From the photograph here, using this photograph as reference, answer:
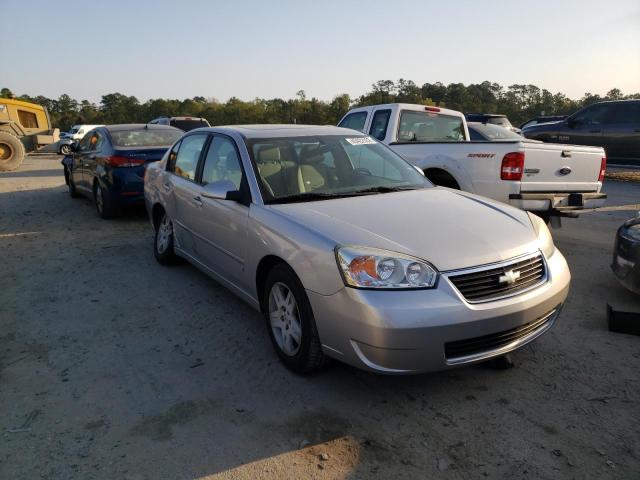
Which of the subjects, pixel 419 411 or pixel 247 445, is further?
pixel 419 411

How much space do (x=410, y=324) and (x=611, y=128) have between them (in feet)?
42.7

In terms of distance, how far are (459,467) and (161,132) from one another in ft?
26.3

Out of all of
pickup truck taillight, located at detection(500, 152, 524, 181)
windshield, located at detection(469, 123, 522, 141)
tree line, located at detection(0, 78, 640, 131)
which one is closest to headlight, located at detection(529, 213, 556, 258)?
pickup truck taillight, located at detection(500, 152, 524, 181)

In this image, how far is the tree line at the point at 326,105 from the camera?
50.5m

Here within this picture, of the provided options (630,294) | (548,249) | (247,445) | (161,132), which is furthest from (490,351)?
(161,132)

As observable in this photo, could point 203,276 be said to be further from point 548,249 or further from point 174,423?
point 548,249

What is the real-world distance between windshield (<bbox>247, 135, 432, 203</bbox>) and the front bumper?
3.79 ft

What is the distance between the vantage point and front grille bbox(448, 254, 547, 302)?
2730 millimetres

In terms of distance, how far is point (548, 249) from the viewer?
131 inches

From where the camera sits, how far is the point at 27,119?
19000mm

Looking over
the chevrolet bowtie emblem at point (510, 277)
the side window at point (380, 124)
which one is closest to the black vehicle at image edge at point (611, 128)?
the side window at point (380, 124)

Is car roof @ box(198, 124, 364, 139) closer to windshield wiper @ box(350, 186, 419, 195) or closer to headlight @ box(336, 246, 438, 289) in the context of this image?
windshield wiper @ box(350, 186, 419, 195)

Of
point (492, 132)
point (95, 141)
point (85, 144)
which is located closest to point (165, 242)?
point (95, 141)

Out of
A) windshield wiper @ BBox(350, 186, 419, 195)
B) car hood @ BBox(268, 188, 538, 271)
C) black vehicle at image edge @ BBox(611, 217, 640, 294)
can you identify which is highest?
windshield wiper @ BBox(350, 186, 419, 195)
